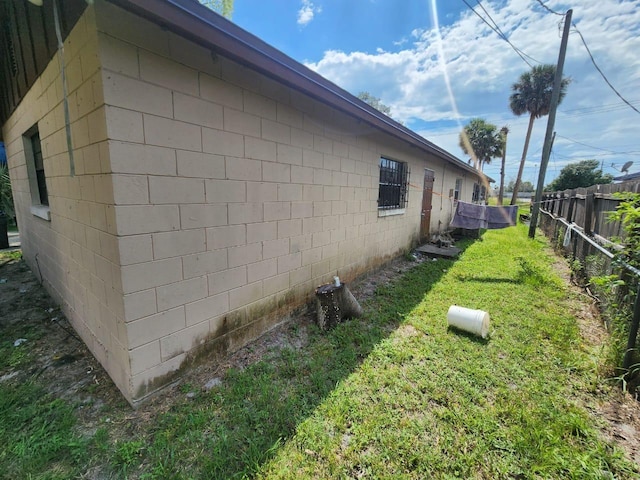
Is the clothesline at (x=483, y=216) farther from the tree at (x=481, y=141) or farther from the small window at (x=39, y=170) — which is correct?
the tree at (x=481, y=141)

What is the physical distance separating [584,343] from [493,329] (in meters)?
0.82

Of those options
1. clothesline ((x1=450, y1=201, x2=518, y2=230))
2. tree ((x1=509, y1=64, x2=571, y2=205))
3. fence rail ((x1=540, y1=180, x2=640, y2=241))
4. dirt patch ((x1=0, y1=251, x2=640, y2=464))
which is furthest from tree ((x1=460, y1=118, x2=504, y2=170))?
dirt patch ((x1=0, y1=251, x2=640, y2=464))

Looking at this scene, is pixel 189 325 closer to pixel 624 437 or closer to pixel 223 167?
pixel 223 167

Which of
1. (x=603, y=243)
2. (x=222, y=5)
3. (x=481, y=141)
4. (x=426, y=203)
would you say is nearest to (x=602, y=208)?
(x=603, y=243)

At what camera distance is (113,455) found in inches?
63.5

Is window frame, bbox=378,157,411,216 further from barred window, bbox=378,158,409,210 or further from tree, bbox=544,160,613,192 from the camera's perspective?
tree, bbox=544,160,613,192

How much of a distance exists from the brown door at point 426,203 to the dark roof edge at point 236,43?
14.9ft

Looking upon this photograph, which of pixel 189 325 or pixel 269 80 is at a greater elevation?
pixel 269 80

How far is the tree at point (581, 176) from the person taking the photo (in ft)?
74.1

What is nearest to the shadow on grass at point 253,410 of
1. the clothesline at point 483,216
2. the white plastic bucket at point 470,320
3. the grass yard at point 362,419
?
the grass yard at point 362,419

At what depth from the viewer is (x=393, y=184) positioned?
5797mm

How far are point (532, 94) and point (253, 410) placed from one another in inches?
1092

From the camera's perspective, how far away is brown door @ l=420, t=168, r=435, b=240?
7.43m

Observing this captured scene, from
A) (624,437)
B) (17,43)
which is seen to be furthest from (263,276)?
(17,43)
